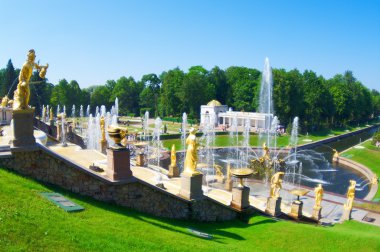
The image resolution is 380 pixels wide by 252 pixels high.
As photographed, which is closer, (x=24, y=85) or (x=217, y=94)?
(x=24, y=85)

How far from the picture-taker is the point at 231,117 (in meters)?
72.2

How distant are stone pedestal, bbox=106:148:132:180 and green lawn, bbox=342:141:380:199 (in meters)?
32.9

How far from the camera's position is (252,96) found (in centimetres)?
8506

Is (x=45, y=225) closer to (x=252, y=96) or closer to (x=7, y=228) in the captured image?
(x=7, y=228)

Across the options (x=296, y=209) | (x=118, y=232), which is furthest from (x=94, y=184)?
(x=296, y=209)

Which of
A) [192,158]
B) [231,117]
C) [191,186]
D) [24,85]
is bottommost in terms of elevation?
[191,186]

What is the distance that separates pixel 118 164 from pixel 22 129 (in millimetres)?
3156

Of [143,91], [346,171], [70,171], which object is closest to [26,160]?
[70,171]

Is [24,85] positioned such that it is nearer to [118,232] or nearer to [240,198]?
[118,232]

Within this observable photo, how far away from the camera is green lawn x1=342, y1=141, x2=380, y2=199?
38.7 metres

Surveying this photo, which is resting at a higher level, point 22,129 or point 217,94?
point 217,94

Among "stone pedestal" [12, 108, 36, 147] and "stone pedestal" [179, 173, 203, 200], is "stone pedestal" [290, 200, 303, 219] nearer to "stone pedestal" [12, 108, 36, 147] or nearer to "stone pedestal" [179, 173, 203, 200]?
"stone pedestal" [179, 173, 203, 200]

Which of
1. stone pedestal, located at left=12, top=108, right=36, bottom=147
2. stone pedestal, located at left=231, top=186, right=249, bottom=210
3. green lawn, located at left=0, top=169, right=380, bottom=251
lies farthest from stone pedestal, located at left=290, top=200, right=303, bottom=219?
stone pedestal, located at left=12, top=108, right=36, bottom=147

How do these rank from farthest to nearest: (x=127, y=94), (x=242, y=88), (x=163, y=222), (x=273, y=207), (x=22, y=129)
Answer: (x=127, y=94) < (x=242, y=88) < (x=273, y=207) < (x=163, y=222) < (x=22, y=129)
